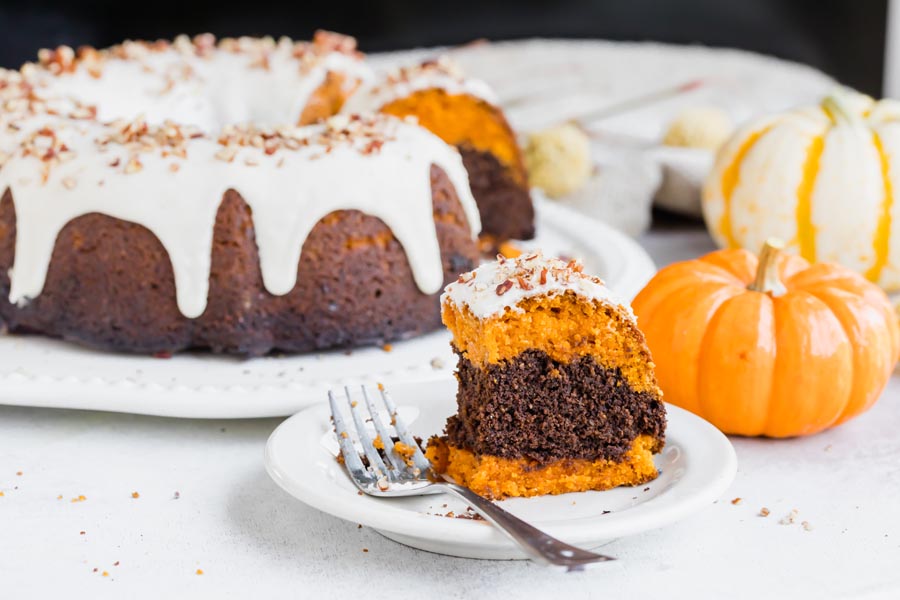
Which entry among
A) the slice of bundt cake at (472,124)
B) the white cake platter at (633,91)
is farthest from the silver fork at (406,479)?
the white cake platter at (633,91)

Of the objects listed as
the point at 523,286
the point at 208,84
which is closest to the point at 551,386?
the point at 523,286

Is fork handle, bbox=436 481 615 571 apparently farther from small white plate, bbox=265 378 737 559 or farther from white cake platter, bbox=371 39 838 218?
white cake platter, bbox=371 39 838 218

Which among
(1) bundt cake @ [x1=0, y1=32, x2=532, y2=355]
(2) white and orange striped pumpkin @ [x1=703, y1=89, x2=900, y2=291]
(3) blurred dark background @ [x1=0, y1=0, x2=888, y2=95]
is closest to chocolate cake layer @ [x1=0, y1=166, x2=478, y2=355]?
(1) bundt cake @ [x1=0, y1=32, x2=532, y2=355]

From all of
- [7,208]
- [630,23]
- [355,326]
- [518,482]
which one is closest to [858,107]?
[355,326]

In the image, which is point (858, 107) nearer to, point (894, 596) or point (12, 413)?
point (894, 596)

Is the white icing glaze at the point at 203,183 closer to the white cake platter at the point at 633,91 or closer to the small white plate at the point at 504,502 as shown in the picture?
the small white plate at the point at 504,502

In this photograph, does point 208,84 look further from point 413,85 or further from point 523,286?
point 523,286
